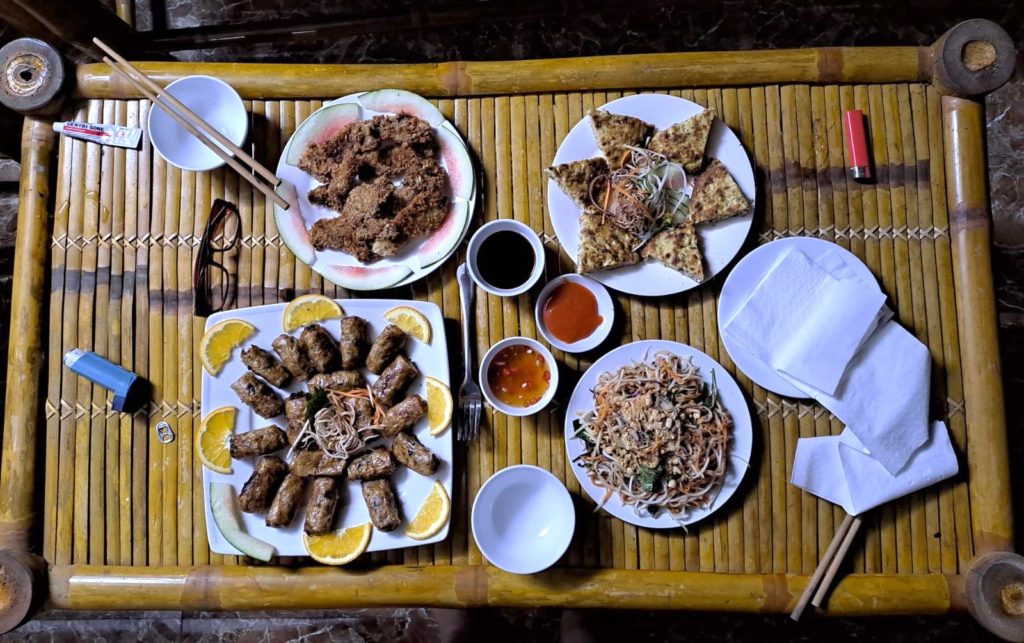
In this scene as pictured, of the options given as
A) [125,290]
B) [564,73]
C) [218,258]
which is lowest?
[125,290]

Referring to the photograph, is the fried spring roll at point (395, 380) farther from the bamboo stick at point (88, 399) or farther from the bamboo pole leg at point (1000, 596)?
the bamboo pole leg at point (1000, 596)

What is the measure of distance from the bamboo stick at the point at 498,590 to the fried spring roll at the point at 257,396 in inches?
21.5

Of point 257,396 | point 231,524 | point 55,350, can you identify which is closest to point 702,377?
point 257,396

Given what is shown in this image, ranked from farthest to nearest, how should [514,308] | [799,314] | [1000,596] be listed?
1. [514,308]
2. [799,314]
3. [1000,596]

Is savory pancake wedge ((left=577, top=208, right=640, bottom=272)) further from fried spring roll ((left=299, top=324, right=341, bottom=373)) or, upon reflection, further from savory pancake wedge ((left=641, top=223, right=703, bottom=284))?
fried spring roll ((left=299, top=324, right=341, bottom=373))

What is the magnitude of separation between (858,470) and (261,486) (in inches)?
80.0

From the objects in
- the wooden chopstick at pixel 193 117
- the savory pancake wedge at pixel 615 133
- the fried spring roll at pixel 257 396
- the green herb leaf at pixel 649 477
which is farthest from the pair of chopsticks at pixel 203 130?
the green herb leaf at pixel 649 477

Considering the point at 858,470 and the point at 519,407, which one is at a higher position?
the point at 519,407

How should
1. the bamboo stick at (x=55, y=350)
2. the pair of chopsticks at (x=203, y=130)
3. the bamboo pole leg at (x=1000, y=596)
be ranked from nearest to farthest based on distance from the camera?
the bamboo pole leg at (x=1000, y=596) → the pair of chopsticks at (x=203, y=130) → the bamboo stick at (x=55, y=350)

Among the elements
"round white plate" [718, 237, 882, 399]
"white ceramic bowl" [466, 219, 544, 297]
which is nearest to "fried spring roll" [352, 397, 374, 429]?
"white ceramic bowl" [466, 219, 544, 297]

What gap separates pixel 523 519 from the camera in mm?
2334

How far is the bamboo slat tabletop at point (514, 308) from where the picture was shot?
7.93ft

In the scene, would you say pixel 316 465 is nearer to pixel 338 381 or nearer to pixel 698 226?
pixel 338 381

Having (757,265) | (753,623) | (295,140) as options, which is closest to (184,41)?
(295,140)
